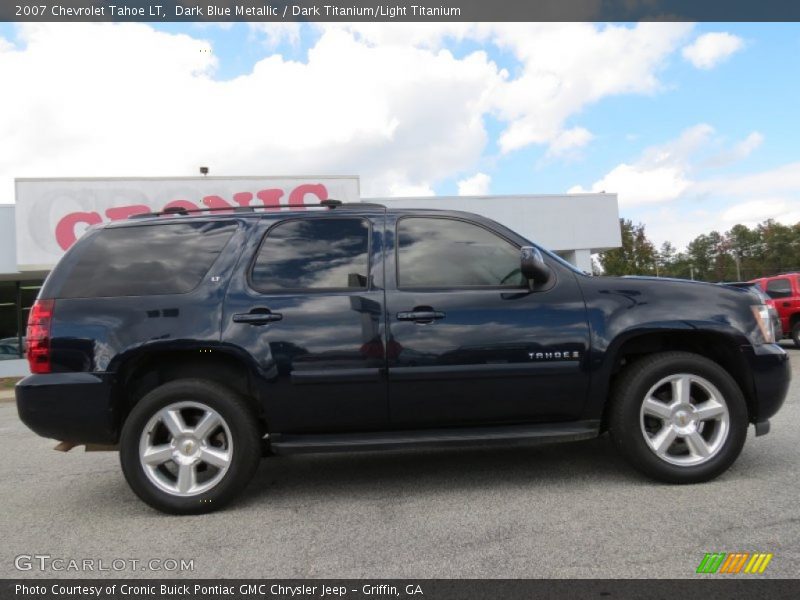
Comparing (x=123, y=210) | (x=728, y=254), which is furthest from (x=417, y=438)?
(x=728, y=254)

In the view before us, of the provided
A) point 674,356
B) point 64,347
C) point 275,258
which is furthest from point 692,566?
point 64,347

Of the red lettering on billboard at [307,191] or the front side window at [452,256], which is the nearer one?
the front side window at [452,256]

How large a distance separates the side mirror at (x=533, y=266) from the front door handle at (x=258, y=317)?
156 cm

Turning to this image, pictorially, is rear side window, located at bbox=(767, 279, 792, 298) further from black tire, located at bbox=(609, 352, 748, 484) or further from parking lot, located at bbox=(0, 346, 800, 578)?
black tire, located at bbox=(609, 352, 748, 484)

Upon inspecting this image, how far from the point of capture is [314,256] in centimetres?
390

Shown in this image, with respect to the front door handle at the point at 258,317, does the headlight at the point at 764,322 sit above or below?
below

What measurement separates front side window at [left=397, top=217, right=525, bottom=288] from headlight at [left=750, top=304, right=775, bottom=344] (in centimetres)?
158

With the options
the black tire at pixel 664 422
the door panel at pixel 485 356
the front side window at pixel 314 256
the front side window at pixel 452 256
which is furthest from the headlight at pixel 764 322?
the front side window at pixel 314 256

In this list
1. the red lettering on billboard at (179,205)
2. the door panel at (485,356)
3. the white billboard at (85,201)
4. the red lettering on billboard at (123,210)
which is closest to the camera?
the door panel at (485,356)

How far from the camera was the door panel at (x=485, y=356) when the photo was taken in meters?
3.67

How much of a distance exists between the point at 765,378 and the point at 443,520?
231cm

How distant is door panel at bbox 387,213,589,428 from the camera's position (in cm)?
367

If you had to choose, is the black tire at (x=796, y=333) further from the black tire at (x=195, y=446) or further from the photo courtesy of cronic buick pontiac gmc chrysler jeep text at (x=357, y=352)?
the black tire at (x=195, y=446)
